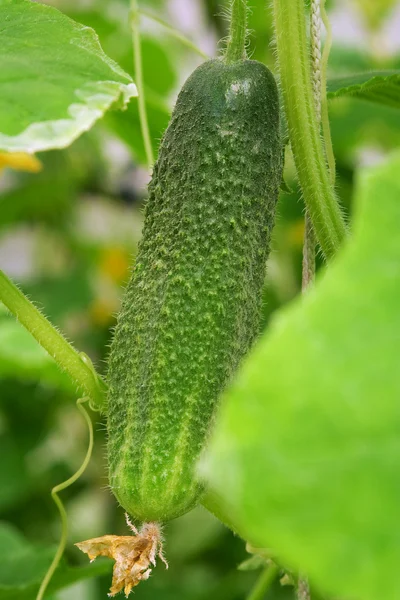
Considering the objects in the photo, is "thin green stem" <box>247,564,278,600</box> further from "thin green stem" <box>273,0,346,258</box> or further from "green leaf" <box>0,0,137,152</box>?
"green leaf" <box>0,0,137,152</box>

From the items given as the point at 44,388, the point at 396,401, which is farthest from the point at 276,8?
the point at 44,388

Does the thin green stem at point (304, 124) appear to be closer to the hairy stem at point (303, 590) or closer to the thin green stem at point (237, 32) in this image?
the thin green stem at point (237, 32)

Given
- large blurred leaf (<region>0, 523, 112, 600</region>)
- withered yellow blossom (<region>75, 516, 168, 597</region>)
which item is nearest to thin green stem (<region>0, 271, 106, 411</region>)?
withered yellow blossom (<region>75, 516, 168, 597</region>)

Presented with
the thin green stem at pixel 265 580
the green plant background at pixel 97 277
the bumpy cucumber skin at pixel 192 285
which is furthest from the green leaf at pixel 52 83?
the green plant background at pixel 97 277

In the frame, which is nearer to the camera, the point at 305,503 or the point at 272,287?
the point at 305,503

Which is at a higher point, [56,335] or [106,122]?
[106,122]

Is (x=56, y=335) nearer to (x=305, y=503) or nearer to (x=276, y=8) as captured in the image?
(x=276, y=8)

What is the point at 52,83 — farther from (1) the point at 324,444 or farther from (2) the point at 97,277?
(2) the point at 97,277

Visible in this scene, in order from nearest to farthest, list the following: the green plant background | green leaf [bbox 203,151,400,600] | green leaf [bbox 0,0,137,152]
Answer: green leaf [bbox 203,151,400,600] < green leaf [bbox 0,0,137,152] < the green plant background
